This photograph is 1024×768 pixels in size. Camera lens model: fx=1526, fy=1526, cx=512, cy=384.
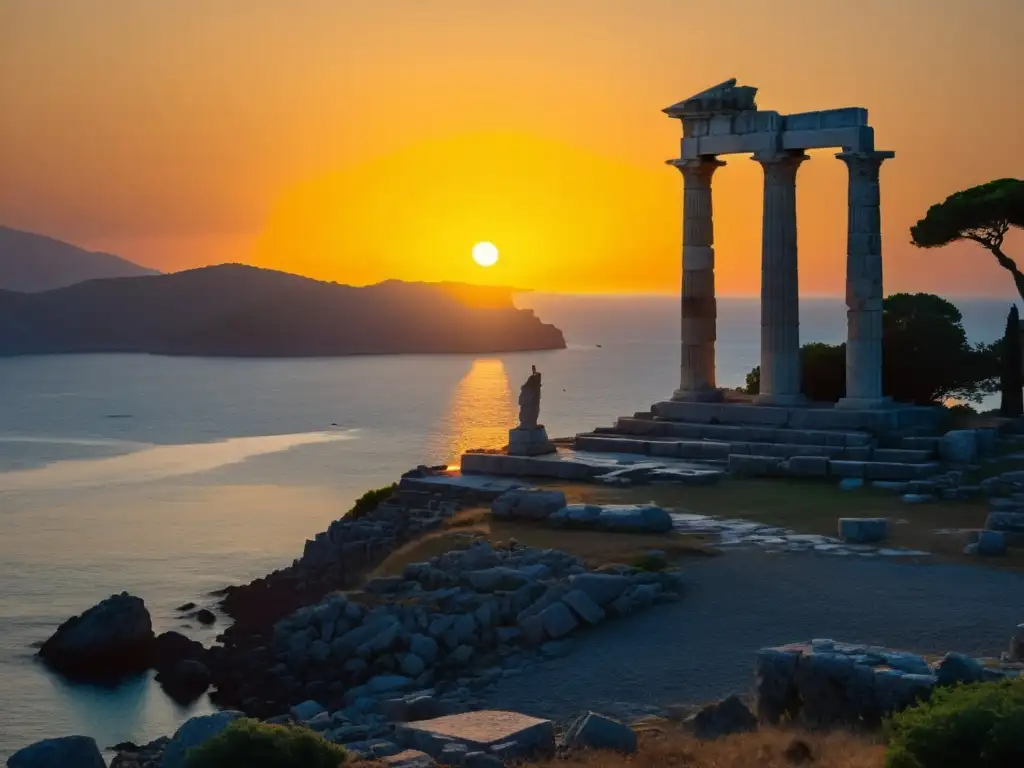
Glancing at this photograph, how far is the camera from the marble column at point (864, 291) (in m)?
33.7

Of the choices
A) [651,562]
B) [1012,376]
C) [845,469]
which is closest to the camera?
[651,562]

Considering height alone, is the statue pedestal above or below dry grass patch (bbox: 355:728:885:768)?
above

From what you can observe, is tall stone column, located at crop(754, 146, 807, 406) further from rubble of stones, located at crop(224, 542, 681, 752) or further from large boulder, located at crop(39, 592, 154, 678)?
large boulder, located at crop(39, 592, 154, 678)

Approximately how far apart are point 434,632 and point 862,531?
293 inches

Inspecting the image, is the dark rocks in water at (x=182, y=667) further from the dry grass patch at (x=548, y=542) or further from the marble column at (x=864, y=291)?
the marble column at (x=864, y=291)

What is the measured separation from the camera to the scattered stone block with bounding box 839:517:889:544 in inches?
946

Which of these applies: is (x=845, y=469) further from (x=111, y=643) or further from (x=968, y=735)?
(x=968, y=735)

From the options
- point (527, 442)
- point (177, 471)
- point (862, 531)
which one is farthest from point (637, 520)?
point (177, 471)

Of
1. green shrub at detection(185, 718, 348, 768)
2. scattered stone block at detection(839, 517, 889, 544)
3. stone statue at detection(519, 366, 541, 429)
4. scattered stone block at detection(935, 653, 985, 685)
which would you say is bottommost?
green shrub at detection(185, 718, 348, 768)

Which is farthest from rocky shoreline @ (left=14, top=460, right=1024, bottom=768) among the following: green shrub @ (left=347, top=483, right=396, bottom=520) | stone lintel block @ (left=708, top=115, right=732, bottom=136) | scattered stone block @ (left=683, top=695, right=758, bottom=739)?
stone lintel block @ (left=708, top=115, right=732, bottom=136)

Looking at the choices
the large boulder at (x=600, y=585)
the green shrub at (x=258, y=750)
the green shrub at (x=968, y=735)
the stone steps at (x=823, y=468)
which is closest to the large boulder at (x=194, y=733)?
the green shrub at (x=258, y=750)

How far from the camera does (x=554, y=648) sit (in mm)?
19375

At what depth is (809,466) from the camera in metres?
30.8

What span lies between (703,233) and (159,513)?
31820 millimetres
